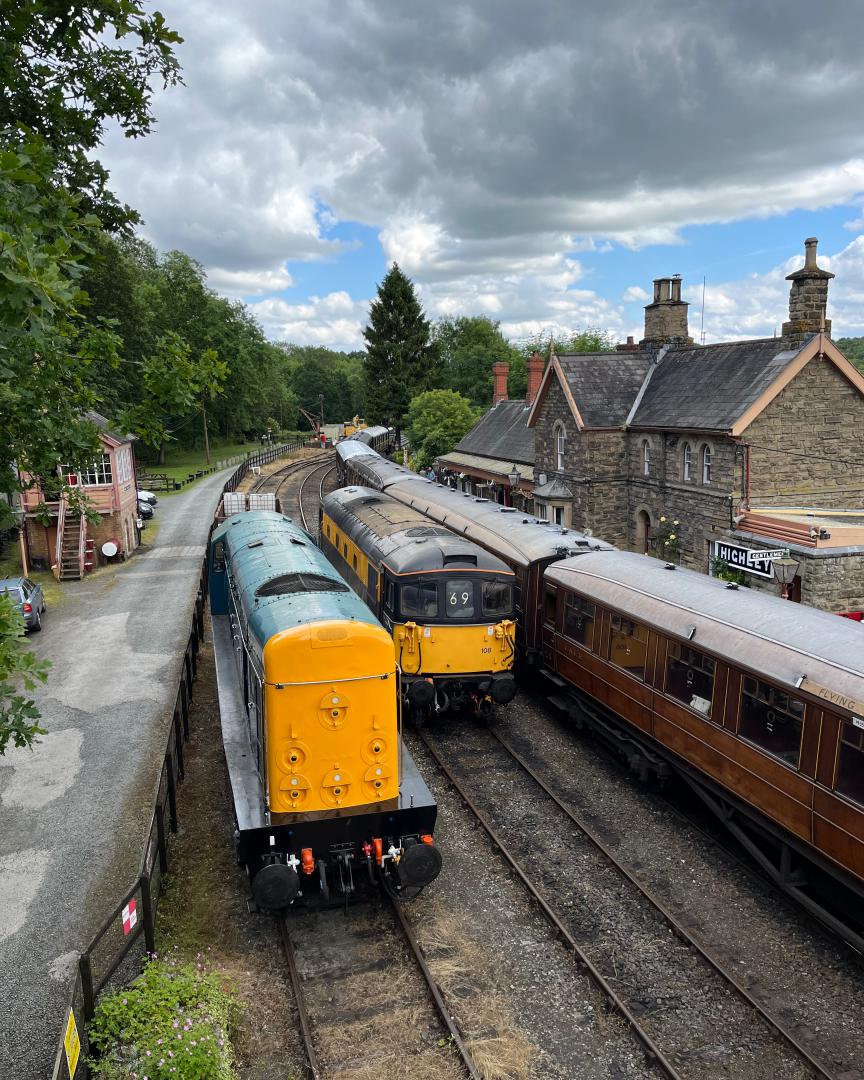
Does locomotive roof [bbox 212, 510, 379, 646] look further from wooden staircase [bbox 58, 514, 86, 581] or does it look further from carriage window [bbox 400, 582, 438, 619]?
wooden staircase [bbox 58, 514, 86, 581]

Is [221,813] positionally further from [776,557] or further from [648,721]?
[776,557]

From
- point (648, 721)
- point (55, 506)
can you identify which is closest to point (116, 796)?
point (648, 721)

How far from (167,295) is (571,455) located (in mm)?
50781

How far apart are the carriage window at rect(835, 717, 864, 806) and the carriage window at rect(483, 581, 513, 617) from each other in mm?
6398

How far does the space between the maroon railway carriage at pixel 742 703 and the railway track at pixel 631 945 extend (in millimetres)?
1496

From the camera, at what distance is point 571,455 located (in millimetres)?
27797

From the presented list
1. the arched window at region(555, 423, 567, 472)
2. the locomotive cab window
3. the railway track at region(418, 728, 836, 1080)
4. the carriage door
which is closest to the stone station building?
the arched window at region(555, 423, 567, 472)

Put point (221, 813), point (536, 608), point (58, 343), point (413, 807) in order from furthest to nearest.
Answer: point (536, 608) < point (221, 813) < point (413, 807) < point (58, 343)

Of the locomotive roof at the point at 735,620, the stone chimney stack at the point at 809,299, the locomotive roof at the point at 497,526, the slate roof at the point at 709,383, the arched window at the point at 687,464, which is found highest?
the stone chimney stack at the point at 809,299

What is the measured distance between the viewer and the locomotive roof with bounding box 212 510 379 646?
31.2 feet

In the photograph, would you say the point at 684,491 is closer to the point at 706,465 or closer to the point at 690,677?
the point at 706,465

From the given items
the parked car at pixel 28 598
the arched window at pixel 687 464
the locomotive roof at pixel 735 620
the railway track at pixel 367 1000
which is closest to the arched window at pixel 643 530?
the arched window at pixel 687 464

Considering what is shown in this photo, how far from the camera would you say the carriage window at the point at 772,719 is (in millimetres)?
9070

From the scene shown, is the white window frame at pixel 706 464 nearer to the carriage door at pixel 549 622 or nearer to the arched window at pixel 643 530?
the arched window at pixel 643 530
